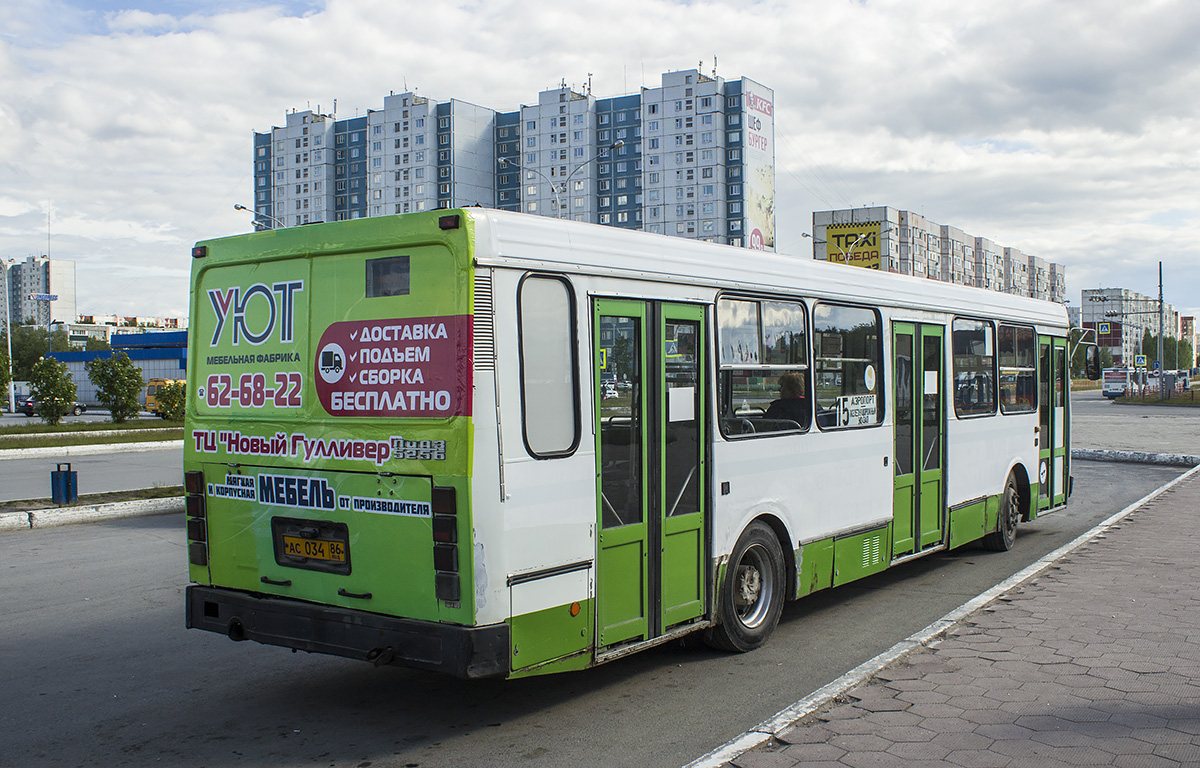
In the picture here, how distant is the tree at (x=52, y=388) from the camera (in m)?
35.6

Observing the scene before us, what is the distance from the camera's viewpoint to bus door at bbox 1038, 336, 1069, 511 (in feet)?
37.4

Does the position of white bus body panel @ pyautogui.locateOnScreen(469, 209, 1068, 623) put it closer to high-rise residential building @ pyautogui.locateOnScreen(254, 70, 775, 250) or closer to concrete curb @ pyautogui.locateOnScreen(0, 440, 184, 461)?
concrete curb @ pyautogui.locateOnScreen(0, 440, 184, 461)

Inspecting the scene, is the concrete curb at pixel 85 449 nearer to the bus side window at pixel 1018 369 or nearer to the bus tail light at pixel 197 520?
the bus tail light at pixel 197 520

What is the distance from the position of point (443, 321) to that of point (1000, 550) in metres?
8.12

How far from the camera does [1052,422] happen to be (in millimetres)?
11703

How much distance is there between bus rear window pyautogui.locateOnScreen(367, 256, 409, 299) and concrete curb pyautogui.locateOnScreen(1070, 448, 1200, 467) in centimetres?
2032

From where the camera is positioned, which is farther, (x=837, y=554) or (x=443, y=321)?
(x=837, y=554)

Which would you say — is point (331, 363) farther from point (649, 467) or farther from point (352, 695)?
point (352, 695)

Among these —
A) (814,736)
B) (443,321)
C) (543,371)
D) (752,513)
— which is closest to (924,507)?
Answer: (752,513)

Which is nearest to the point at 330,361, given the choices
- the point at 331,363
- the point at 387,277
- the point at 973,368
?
the point at 331,363

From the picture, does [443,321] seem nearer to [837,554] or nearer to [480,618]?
[480,618]

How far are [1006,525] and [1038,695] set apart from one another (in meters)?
5.68

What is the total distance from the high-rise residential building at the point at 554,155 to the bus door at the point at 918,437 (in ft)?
333

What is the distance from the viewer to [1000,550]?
10641mm
